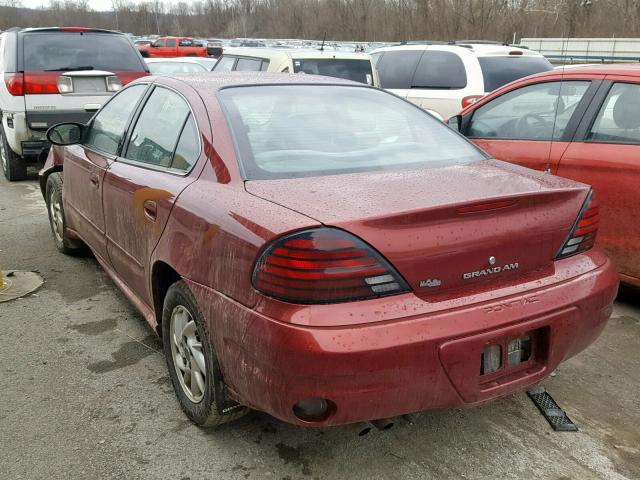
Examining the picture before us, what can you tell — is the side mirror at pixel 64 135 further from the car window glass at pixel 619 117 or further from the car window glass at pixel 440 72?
the car window glass at pixel 440 72

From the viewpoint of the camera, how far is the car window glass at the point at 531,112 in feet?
14.3

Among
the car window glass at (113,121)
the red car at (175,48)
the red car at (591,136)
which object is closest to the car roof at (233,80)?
the car window glass at (113,121)

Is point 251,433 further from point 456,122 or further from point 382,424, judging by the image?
point 456,122

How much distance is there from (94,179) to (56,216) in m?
1.55

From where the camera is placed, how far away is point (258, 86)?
3.18 meters

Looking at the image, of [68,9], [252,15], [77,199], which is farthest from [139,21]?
[77,199]

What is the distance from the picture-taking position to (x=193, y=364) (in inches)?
106

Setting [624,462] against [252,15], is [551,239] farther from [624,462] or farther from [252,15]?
[252,15]

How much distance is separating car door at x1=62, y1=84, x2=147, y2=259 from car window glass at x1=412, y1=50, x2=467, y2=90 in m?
5.02

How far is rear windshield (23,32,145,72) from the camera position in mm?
7523

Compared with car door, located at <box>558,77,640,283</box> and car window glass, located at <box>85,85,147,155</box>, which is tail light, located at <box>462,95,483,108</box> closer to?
car door, located at <box>558,77,640,283</box>

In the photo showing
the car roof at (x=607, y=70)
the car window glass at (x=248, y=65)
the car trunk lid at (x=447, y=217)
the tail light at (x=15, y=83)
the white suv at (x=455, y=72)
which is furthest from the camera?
the car window glass at (x=248, y=65)

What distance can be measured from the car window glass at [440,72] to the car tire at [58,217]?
5.03 metres

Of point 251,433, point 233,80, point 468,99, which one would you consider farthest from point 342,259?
point 468,99
